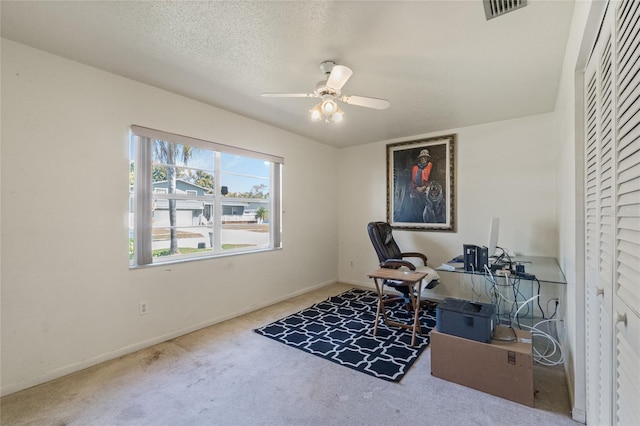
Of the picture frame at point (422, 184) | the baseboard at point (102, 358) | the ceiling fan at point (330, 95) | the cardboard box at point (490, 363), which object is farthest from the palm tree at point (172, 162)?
the picture frame at point (422, 184)

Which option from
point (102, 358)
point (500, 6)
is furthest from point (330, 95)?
point (102, 358)

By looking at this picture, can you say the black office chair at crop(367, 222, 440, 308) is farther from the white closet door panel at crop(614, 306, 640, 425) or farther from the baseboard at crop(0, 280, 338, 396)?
the white closet door panel at crop(614, 306, 640, 425)

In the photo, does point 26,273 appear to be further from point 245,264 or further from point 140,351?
point 245,264

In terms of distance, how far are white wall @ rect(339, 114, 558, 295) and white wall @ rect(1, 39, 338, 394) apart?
8.97 ft

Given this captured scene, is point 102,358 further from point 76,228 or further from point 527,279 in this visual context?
point 527,279

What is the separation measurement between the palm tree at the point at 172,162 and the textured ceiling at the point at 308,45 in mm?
549

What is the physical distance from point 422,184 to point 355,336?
239 centimetres

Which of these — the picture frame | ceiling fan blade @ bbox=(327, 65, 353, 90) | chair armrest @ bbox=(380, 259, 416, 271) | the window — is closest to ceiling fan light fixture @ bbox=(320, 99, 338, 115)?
ceiling fan blade @ bbox=(327, 65, 353, 90)

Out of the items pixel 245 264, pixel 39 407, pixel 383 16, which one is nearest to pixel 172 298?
pixel 245 264

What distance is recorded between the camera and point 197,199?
3.12 meters

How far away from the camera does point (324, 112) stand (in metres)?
2.29

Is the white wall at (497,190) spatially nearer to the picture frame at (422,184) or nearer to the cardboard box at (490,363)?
the picture frame at (422,184)

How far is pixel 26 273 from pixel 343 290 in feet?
11.8

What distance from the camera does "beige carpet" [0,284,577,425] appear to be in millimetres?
1693
